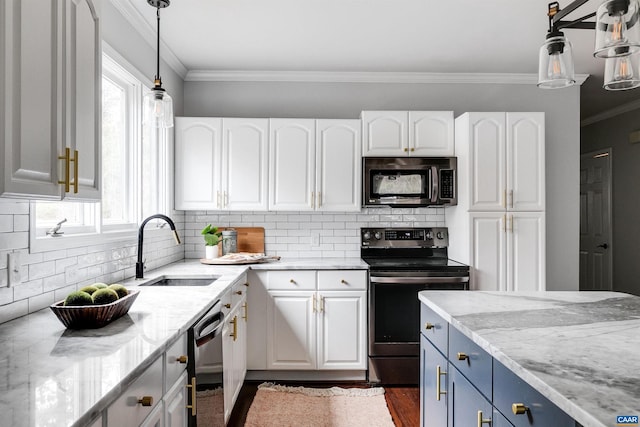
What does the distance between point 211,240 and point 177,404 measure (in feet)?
6.78

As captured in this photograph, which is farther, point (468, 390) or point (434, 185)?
point (434, 185)

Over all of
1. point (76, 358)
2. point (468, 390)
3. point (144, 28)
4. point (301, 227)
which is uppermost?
point (144, 28)

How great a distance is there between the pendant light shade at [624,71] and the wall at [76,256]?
87.2 inches

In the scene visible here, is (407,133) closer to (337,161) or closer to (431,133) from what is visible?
(431,133)

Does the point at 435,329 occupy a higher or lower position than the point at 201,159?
lower

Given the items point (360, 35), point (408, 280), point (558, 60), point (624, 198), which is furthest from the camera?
point (624, 198)

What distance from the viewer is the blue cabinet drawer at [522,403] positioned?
1015 millimetres

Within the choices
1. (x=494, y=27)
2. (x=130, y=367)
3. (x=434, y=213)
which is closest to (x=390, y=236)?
(x=434, y=213)

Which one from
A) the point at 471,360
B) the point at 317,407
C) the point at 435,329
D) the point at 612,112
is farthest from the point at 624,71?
the point at 612,112

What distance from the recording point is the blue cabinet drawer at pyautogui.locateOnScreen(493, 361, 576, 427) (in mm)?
1015

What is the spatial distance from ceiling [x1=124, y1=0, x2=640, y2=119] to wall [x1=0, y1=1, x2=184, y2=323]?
18cm

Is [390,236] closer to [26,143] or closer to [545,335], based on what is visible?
[545,335]

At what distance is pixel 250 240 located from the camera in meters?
3.89

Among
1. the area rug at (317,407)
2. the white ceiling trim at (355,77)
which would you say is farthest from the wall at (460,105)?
the area rug at (317,407)
